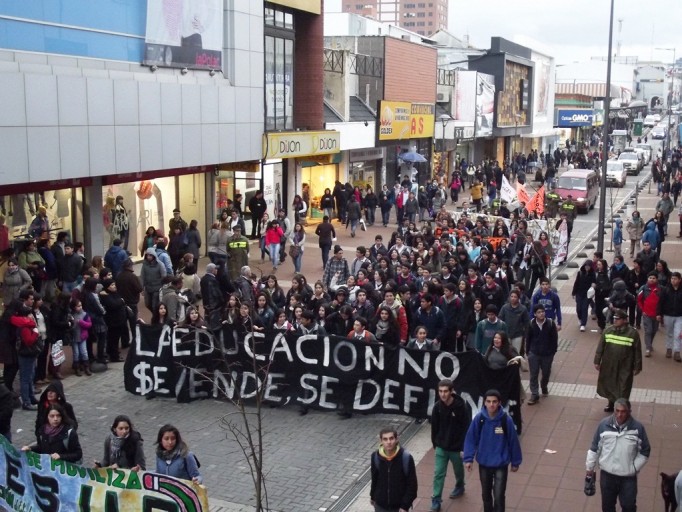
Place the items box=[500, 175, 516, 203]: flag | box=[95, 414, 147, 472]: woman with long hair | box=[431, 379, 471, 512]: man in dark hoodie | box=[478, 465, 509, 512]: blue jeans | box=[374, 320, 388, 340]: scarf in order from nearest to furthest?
box=[95, 414, 147, 472]: woman with long hair < box=[478, 465, 509, 512]: blue jeans < box=[431, 379, 471, 512]: man in dark hoodie < box=[374, 320, 388, 340]: scarf < box=[500, 175, 516, 203]: flag

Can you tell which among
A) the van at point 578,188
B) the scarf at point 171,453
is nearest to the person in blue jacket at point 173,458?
the scarf at point 171,453

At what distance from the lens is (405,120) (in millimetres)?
39031

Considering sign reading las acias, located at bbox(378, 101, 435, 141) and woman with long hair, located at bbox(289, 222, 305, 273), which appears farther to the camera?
sign reading las acias, located at bbox(378, 101, 435, 141)

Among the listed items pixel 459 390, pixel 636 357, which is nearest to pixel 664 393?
pixel 636 357

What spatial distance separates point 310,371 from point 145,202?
12.6 meters

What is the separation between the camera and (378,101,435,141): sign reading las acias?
36.5 metres

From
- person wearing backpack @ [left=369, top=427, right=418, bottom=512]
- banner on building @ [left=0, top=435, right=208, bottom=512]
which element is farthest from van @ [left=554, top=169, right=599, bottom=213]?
banner on building @ [left=0, top=435, right=208, bottom=512]

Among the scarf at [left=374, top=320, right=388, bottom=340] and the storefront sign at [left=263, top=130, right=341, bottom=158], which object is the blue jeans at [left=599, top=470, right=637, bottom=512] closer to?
the scarf at [left=374, top=320, right=388, bottom=340]

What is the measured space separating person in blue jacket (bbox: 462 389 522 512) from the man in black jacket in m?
4.20

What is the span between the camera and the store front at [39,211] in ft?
60.1

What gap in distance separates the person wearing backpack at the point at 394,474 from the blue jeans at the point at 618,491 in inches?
73.6

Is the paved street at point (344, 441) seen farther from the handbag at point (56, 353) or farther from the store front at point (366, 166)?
the store front at point (366, 166)

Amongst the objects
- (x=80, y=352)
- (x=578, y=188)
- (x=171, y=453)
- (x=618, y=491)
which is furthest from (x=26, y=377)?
(x=578, y=188)

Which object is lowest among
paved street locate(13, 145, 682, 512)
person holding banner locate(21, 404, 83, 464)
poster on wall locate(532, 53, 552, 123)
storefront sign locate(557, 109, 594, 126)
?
paved street locate(13, 145, 682, 512)
